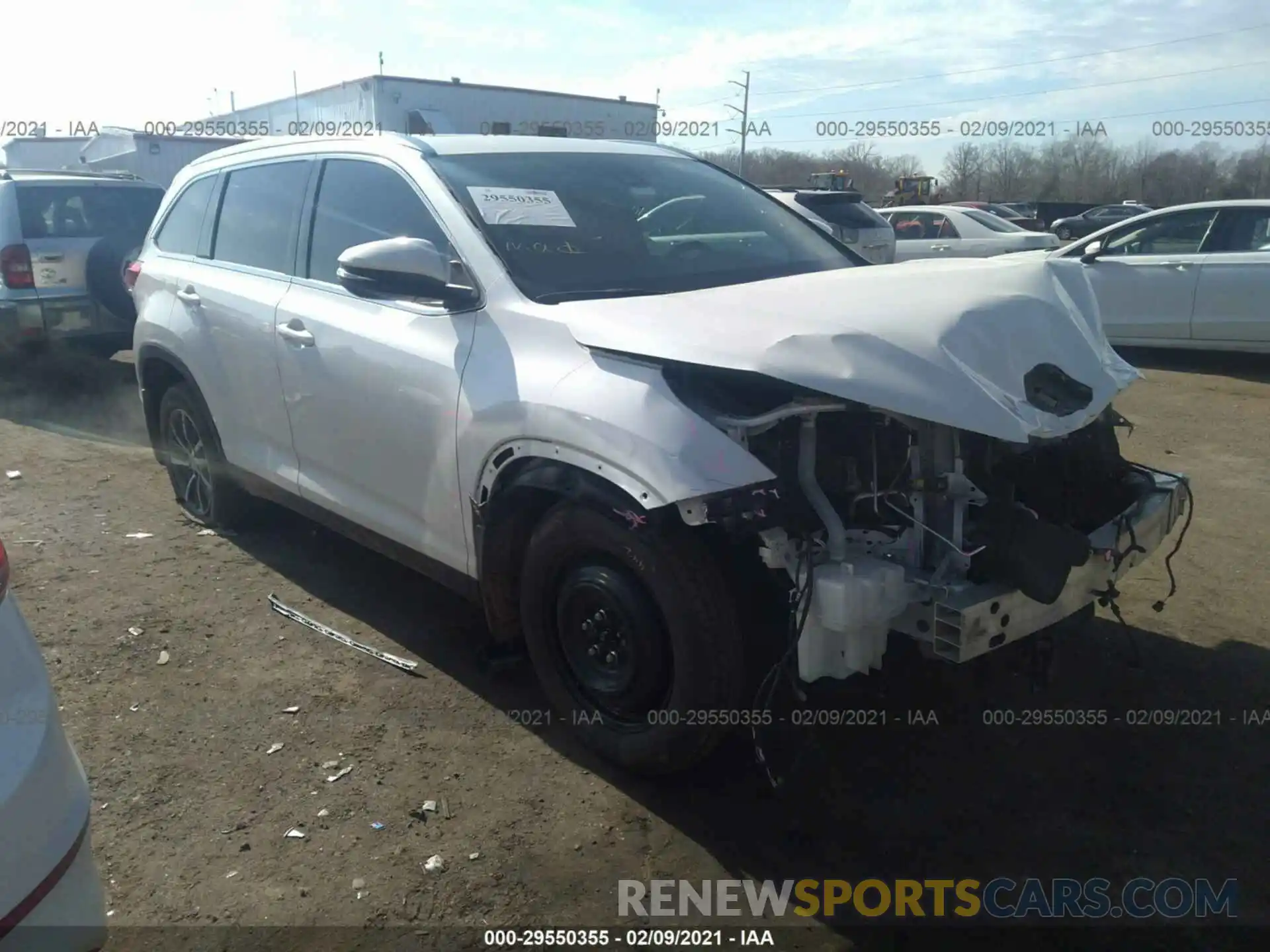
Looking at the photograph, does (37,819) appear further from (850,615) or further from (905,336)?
(905,336)

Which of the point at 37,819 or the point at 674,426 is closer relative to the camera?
the point at 37,819

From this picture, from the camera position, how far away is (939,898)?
2.67m

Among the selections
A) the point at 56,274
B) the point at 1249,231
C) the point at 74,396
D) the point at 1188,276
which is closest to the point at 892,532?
the point at 56,274

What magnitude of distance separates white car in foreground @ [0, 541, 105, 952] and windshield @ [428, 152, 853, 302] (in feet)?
5.74

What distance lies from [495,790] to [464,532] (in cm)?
83

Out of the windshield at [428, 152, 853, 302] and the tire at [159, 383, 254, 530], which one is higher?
the windshield at [428, 152, 853, 302]

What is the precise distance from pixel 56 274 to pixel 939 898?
326 inches

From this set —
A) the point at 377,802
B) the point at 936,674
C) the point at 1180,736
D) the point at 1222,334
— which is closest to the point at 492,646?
the point at 377,802

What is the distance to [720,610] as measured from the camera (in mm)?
2717

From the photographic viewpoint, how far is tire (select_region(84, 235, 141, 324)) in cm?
820

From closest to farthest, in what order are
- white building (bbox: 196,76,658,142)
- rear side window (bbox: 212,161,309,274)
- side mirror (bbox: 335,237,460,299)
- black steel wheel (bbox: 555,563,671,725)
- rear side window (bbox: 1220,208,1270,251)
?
1. black steel wheel (bbox: 555,563,671,725)
2. side mirror (bbox: 335,237,460,299)
3. rear side window (bbox: 212,161,309,274)
4. rear side window (bbox: 1220,208,1270,251)
5. white building (bbox: 196,76,658,142)

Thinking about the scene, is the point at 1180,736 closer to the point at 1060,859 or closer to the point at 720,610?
the point at 1060,859

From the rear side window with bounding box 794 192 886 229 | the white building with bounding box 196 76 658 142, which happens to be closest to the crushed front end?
the rear side window with bounding box 794 192 886 229

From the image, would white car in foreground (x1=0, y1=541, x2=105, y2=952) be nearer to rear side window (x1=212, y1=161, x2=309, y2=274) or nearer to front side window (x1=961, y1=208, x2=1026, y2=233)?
rear side window (x1=212, y1=161, x2=309, y2=274)
